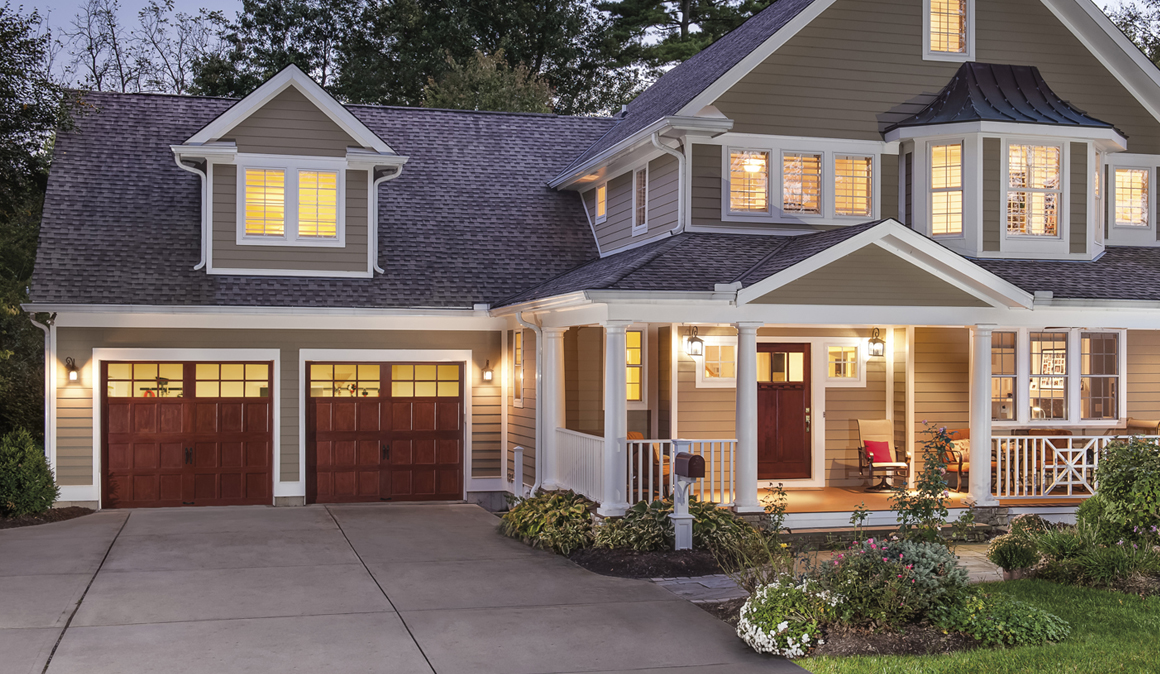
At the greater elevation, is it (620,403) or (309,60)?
(309,60)

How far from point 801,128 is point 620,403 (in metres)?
5.08

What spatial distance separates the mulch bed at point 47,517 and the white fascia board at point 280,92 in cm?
547

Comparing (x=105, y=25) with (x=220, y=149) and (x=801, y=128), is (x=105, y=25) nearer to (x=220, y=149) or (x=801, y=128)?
(x=220, y=149)

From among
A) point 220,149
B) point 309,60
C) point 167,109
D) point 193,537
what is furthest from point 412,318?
point 309,60

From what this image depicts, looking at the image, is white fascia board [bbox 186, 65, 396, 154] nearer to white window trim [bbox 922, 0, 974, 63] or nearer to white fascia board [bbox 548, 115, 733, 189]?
white fascia board [bbox 548, 115, 733, 189]

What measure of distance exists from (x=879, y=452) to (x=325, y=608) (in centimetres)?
849

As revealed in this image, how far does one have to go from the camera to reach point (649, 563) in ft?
37.2

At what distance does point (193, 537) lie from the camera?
43.2 ft

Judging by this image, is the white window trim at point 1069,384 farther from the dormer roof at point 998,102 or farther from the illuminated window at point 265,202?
the illuminated window at point 265,202

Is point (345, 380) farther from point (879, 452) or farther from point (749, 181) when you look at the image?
point (879, 452)

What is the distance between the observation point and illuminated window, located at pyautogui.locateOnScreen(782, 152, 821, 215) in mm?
15078

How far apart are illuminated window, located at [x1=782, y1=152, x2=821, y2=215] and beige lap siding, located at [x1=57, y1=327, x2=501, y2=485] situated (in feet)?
16.6

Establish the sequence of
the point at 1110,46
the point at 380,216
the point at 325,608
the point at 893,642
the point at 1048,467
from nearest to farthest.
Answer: the point at 893,642 < the point at 325,608 < the point at 1048,467 < the point at 1110,46 < the point at 380,216

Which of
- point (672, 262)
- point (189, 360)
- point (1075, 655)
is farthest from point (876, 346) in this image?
point (189, 360)
